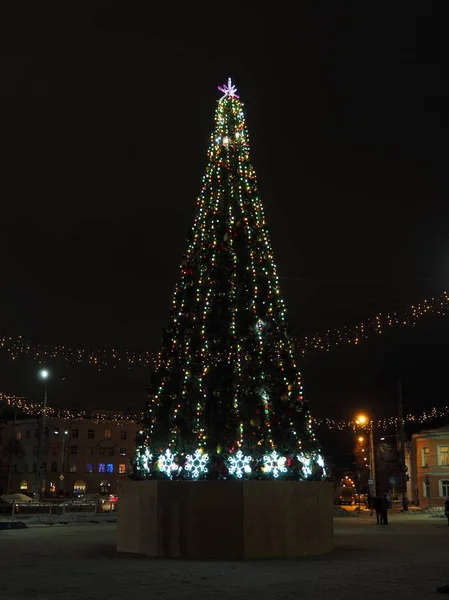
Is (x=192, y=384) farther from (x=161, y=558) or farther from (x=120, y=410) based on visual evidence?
(x=120, y=410)

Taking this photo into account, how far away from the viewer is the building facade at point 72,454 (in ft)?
297

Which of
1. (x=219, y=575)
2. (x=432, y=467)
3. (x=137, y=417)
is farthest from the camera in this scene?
(x=432, y=467)

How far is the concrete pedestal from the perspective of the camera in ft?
49.9

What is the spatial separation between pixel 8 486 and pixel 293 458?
8400cm

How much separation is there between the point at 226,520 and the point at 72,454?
265ft

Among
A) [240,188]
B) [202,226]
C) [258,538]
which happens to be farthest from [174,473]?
[240,188]

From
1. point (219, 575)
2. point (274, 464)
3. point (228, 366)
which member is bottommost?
point (219, 575)

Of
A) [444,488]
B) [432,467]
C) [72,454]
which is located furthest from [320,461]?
[72,454]

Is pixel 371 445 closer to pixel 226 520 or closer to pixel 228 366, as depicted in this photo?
pixel 228 366

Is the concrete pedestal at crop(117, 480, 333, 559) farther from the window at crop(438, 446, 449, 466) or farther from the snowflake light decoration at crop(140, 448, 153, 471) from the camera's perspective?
the window at crop(438, 446, 449, 466)

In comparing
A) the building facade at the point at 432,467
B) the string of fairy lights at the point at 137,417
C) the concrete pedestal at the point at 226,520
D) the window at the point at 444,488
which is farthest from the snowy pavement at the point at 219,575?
the building facade at the point at 432,467

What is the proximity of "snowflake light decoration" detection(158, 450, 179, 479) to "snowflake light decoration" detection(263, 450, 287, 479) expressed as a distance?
2047 mm

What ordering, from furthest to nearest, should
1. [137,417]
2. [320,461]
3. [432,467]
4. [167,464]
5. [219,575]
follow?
[432,467]
[137,417]
[320,461]
[167,464]
[219,575]

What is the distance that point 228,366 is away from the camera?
53.8 feet
